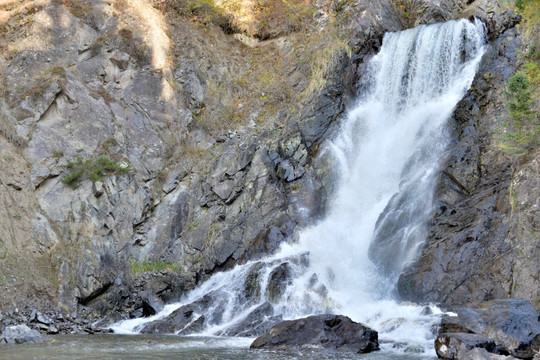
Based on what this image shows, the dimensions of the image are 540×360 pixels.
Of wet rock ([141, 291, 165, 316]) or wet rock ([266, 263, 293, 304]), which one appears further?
wet rock ([141, 291, 165, 316])

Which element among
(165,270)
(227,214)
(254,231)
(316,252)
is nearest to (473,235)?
(316,252)

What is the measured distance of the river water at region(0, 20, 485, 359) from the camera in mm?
12383

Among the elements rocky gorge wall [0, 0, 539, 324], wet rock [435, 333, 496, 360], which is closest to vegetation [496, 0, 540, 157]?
rocky gorge wall [0, 0, 539, 324]

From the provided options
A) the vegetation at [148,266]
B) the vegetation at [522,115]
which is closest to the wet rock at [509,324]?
the vegetation at [522,115]

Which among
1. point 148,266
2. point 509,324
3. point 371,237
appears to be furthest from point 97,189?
point 509,324

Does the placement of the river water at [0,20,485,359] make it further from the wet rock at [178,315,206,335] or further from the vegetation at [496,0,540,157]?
the vegetation at [496,0,540,157]

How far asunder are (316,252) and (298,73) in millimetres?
10766

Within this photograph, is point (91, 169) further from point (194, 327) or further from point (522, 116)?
point (522, 116)

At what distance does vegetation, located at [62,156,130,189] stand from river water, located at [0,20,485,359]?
228 inches

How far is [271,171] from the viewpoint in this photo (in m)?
20.9

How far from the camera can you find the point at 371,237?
58.9ft

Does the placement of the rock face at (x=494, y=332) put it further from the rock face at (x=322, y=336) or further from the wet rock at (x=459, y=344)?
the rock face at (x=322, y=336)

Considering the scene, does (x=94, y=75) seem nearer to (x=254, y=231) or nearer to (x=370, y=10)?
(x=254, y=231)

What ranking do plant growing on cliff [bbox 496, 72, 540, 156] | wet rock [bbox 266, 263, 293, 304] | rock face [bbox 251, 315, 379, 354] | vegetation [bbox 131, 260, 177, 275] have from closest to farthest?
rock face [bbox 251, 315, 379, 354] < plant growing on cliff [bbox 496, 72, 540, 156] < wet rock [bbox 266, 263, 293, 304] < vegetation [bbox 131, 260, 177, 275]
